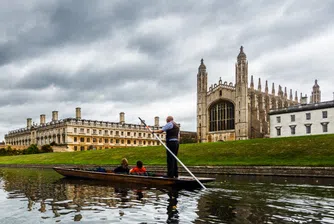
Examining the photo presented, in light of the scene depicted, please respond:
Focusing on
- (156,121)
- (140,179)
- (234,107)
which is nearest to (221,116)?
(234,107)

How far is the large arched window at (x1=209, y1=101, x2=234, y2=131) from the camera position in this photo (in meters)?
81.2

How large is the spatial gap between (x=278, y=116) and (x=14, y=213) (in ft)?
201

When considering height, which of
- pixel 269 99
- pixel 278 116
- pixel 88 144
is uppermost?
pixel 269 99

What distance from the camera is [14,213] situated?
9164 millimetres

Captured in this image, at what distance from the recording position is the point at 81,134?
314 feet

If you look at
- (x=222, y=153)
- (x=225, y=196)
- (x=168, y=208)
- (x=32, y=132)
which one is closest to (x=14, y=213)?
(x=168, y=208)

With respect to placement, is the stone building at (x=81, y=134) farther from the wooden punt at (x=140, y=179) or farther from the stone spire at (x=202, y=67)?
the wooden punt at (x=140, y=179)

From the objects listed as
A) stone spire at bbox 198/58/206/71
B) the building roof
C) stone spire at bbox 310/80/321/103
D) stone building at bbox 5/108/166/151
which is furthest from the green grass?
stone spire at bbox 310/80/321/103

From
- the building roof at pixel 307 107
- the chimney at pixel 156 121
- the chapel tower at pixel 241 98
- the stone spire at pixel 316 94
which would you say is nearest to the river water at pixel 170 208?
the building roof at pixel 307 107

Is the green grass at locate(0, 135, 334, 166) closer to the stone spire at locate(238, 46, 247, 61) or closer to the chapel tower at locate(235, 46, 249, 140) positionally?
the chapel tower at locate(235, 46, 249, 140)

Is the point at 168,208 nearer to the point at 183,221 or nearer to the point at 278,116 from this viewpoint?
the point at 183,221

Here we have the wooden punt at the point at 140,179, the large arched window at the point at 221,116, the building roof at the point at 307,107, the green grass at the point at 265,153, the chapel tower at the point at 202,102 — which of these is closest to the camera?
the wooden punt at the point at 140,179

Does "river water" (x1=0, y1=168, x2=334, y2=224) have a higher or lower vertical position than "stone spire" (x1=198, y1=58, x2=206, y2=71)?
lower

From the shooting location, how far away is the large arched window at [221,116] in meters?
81.2
